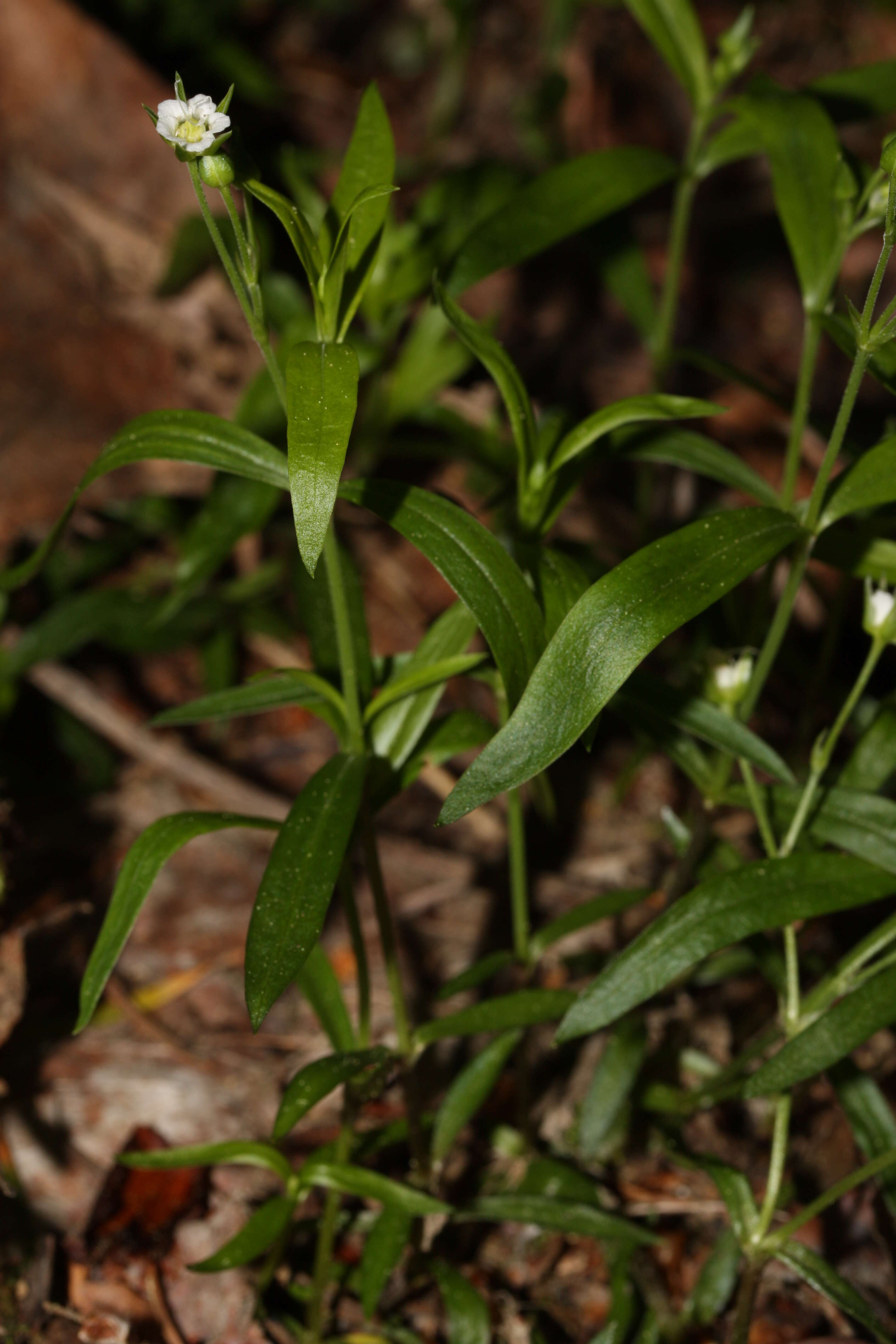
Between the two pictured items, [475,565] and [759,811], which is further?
[759,811]

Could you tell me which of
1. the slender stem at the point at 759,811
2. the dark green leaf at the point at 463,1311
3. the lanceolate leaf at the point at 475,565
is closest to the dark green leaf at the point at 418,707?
the lanceolate leaf at the point at 475,565

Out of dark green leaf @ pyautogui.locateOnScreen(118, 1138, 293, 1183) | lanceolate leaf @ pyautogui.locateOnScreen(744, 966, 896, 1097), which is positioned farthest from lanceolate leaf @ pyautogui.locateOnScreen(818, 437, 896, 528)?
dark green leaf @ pyautogui.locateOnScreen(118, 1138, 293, 1183)

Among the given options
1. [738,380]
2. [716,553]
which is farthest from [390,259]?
[716,553]

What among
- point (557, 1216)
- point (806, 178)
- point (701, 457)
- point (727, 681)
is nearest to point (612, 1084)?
point (557, 1216)

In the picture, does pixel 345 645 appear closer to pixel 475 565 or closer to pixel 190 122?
pixel 475 565

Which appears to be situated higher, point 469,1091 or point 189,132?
point 189,132

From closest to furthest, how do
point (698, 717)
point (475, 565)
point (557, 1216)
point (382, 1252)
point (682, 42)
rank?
point (475, 565) → point (698, 717) → point (382, 1252) → point (557, 1216) → point (682, 42)

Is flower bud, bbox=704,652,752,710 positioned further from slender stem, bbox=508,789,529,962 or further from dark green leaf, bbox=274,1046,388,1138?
dark green leaf, bbox=274,1046,388,1138
